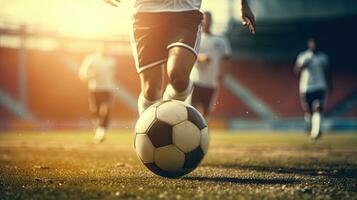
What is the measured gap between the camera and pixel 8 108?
29531 mm

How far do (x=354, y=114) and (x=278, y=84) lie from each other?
507 centimetres

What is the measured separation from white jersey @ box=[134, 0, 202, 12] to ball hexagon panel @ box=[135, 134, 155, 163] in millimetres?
1178

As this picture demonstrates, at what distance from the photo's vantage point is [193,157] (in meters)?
4.30

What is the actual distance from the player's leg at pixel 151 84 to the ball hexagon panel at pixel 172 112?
63 centimetres

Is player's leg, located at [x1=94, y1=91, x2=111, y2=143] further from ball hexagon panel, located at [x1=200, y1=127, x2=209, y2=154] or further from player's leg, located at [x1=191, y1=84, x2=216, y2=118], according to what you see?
ball hexagon panel, located at [x1=200, y1=127, x2=209, y2=154]

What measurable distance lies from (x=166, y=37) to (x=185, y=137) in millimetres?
1048

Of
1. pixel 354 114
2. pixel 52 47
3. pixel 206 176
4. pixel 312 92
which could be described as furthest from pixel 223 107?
pixel 206 176

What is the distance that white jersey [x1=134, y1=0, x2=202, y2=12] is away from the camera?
15.8ft

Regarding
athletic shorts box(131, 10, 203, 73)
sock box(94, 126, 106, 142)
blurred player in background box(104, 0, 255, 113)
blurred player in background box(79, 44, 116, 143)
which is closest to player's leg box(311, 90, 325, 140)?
blurred player in background box(79, 44, 116, 143)

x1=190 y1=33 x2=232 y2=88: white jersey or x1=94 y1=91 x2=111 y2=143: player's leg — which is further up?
x1=190 y1=33 x2=232 y2=88: white jersey

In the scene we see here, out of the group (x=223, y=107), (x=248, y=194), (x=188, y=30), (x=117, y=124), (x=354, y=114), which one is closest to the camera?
(x=248, y=194)

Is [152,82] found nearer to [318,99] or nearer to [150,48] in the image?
[150,48]

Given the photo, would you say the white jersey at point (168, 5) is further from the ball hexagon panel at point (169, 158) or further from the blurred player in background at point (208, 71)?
the blurred player in background at point (208, 71)

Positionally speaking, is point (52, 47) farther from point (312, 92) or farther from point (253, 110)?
point (312, 92)
